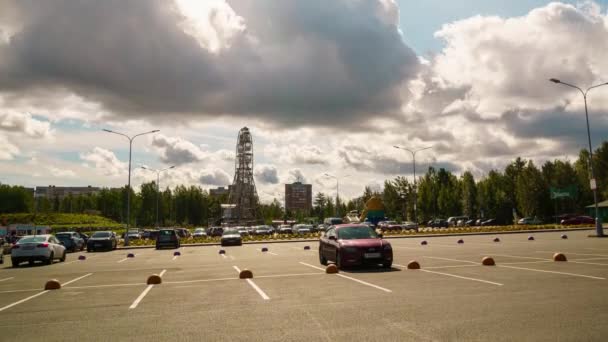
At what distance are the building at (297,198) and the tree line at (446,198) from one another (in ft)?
88.7

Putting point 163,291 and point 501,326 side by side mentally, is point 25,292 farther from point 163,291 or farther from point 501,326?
point 501,326

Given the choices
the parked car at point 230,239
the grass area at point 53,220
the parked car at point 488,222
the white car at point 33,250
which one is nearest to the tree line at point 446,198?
the parked car at point 488,222

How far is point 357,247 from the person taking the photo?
15.6 metres

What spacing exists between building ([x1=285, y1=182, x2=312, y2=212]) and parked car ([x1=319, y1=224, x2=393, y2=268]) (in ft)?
560

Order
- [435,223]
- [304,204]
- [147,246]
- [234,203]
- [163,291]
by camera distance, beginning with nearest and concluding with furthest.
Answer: [163,291], [147,246], [435,223], [234,203], [304,204]

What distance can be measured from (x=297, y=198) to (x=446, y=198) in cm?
8827

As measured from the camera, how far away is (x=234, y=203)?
128375 millimetres

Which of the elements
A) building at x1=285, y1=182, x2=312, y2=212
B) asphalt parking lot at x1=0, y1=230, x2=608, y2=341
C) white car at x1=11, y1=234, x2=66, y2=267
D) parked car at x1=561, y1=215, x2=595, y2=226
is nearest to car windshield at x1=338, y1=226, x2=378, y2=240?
asphalt parking lot at x1=0, y1=230, x2=608, y2=341

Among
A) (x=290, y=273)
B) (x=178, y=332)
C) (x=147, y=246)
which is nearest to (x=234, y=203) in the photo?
(x=147, y=246)

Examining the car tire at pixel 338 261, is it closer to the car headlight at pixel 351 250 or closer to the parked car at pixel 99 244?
the car headlight at pixel 351 250

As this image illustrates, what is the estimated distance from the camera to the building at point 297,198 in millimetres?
190087

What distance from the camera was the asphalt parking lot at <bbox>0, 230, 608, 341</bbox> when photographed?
22.9 ft

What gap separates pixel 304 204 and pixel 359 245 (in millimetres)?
175807

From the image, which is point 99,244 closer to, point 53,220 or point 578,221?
point 578,221
